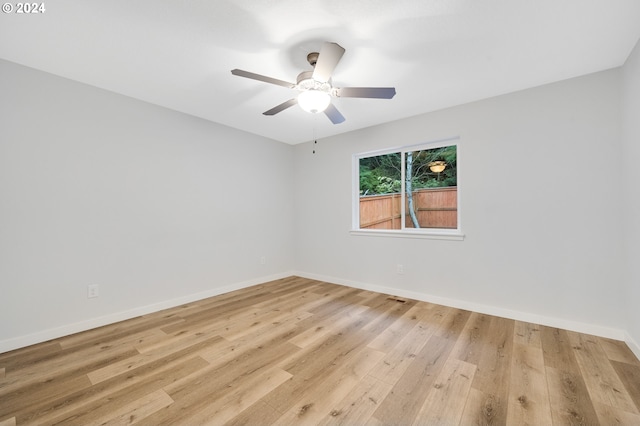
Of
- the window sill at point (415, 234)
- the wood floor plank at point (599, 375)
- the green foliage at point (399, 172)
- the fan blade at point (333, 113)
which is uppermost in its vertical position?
the fan blade at point (333, 113)

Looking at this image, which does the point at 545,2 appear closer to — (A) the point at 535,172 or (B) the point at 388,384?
(A) the point at 535,172

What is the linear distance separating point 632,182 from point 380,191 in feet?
7.92

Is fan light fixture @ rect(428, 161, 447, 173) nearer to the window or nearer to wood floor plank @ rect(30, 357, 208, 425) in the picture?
the window

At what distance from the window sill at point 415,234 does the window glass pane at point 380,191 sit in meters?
0.23

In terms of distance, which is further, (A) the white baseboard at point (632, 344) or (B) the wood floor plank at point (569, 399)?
(A) the white baseboard at point (632, 344)

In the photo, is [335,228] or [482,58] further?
[335,228]

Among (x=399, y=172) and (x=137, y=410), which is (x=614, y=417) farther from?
(x=399, y=172)

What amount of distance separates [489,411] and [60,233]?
A: 350cm

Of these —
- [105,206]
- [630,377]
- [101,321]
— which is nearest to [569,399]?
[630,377]

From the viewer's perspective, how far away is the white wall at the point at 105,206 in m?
2.12

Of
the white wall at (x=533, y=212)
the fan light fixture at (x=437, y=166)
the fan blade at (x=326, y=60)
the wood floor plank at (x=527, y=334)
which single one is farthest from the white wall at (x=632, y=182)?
the fan blade at (x=326, y=60)

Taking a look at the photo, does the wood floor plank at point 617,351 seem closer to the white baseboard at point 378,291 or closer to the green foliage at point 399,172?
the white baseboard at point 378,291

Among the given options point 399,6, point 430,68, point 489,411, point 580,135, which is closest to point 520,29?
point 430,68

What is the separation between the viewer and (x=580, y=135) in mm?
2318
